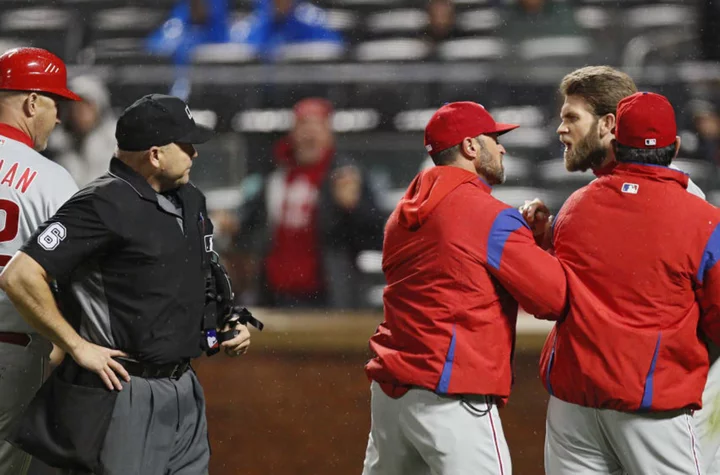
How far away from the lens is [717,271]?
2.43m

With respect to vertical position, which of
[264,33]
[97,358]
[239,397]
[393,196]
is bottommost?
[239,397]

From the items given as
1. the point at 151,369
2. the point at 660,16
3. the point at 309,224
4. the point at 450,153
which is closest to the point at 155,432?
the point at 151,369

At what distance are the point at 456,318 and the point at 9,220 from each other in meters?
1.24

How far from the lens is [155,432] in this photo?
8.18ft

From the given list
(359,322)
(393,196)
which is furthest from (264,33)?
(359,322)

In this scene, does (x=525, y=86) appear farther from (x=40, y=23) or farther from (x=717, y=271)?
(x=717, y=271)

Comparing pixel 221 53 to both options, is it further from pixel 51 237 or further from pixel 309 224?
pixel 51 237

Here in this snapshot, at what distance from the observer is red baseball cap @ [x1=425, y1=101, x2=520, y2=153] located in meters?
2.65

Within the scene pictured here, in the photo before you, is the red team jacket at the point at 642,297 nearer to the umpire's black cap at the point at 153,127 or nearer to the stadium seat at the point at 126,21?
the umpire's black cap at the point at 153,127

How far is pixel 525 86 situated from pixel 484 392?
475 cm

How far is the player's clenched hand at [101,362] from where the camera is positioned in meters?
2.41

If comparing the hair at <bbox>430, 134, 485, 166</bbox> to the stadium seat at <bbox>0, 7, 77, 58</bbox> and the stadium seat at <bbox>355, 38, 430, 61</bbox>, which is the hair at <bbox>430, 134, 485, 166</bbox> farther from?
the stadium seat at <bbox>0, 7, 77, 58</bbox>

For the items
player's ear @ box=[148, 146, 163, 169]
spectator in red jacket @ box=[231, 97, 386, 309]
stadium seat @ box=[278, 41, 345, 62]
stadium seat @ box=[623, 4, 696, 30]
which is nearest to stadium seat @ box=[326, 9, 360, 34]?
stadium seat @ box=[278, 41, 345, 62]

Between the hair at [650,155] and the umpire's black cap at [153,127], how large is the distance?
1044mm
